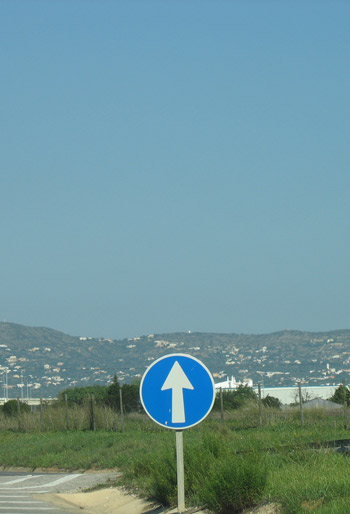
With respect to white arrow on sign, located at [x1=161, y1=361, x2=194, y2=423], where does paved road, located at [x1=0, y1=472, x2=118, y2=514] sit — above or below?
below

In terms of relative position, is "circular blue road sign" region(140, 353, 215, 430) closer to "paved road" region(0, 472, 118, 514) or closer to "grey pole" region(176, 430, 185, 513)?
"grey pole" region(176, 430, 185, 513)

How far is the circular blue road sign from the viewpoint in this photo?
9.72 meters

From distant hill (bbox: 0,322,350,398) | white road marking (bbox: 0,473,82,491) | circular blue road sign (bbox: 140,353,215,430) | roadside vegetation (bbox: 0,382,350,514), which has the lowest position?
white road marking (bbox: 0,473,82,491)

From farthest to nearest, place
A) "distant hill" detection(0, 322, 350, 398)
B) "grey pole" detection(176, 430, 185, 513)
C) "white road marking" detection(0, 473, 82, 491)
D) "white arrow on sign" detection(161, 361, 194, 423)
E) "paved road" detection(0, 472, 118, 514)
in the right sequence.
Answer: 1. "distant hill" detection(0, 322, 350, 398)
2. "white road marking" detection(0, 473, 82, 491)
3. "paved road" detection(0, 472, 118, 514)
4. "grey pole" detection(176, 430, 185, 513)
5. "white arrow on sign" detection(161, 361, 194, 423)

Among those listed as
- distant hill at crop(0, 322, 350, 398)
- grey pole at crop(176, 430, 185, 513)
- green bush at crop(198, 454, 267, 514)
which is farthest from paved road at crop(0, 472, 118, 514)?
distant hill at crop(0, 322, 350, 398)

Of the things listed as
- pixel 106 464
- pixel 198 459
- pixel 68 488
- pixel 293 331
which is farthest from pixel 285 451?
pixel 293 331

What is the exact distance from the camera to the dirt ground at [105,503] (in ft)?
40.4

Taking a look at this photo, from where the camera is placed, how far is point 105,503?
13.8m

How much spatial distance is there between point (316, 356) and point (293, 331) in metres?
16.0

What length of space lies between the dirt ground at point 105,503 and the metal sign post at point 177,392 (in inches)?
75.3

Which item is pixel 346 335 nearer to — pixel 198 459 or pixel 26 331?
pixel 26 331

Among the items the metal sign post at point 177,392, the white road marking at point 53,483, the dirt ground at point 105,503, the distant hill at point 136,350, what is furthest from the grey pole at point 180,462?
the distant hill at point 136,350

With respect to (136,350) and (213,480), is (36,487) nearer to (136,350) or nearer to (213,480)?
(213,480)

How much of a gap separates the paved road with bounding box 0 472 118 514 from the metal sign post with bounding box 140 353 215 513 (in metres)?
4.27
